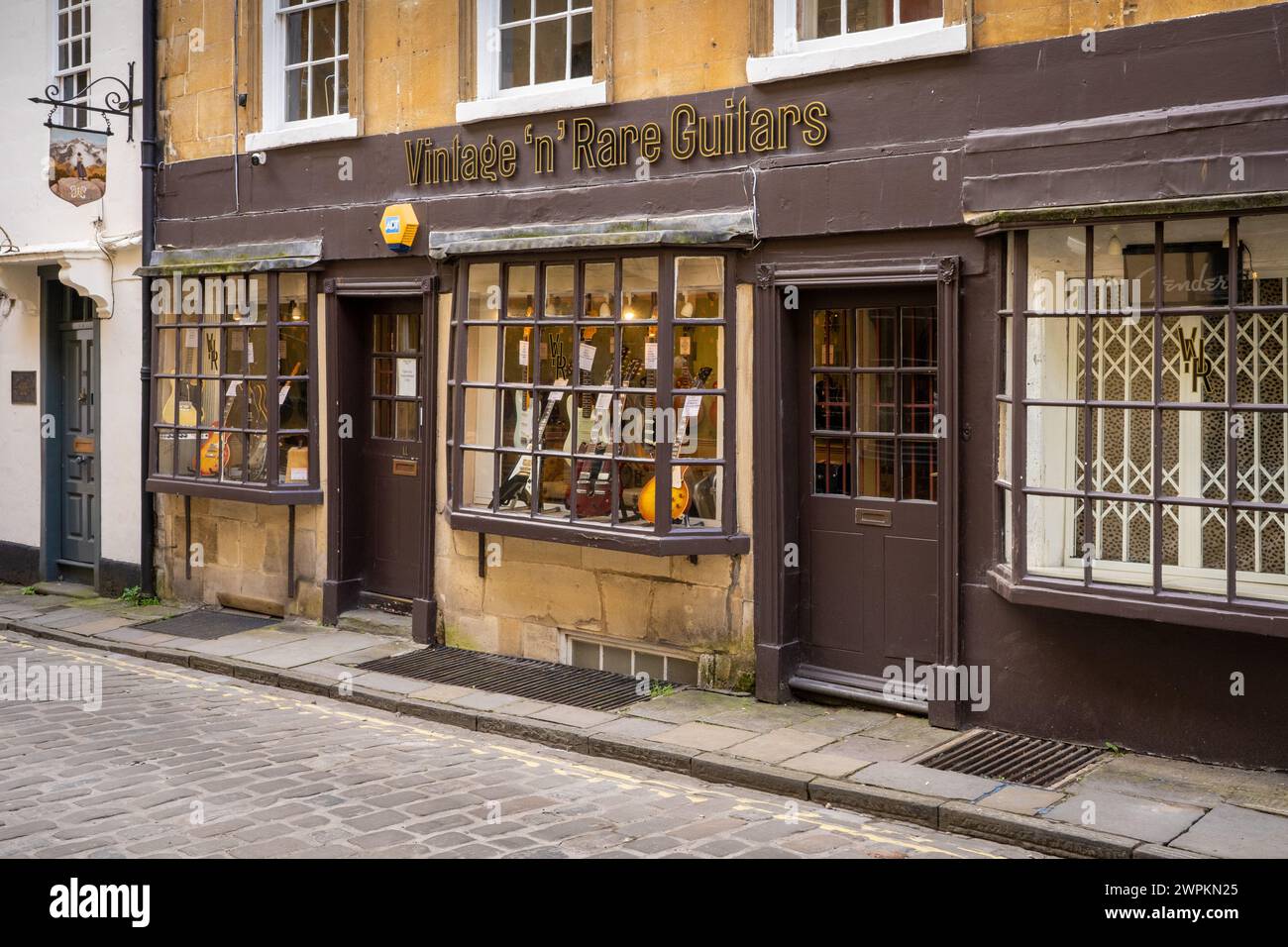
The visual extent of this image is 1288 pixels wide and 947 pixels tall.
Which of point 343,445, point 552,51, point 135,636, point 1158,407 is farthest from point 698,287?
point 135,636

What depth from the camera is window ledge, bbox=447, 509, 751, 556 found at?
29.3 feet

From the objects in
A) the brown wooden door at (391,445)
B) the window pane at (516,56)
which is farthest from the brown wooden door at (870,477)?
the brown wooden door at (391,445)

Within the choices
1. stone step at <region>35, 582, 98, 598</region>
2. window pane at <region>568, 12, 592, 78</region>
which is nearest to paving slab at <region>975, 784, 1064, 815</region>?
window pane at <region>568, 12, 592, 78</region>

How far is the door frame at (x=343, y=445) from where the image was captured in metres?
10.7

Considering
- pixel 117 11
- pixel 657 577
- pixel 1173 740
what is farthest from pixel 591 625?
pixel 117 11

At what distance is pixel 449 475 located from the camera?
1042cm

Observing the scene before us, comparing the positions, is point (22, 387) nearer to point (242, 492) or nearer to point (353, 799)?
point (242, 492)

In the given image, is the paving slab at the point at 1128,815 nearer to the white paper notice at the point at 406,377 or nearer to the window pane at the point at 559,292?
the window pane at the point at 559,292

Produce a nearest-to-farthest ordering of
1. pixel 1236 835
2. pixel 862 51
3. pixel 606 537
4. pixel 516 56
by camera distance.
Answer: pixel 1236 835 < pixel 862 51 < pixel 606 537 < pixel 516 56

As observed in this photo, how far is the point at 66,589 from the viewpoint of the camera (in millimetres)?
13797

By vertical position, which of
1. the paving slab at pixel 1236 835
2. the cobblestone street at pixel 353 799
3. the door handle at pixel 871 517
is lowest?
the cobblestone street at pixel 353 799

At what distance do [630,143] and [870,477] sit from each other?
2.86m

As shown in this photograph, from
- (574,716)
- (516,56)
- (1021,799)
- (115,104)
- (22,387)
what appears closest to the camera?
(1021,799)

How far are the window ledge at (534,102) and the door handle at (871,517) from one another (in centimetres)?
336
